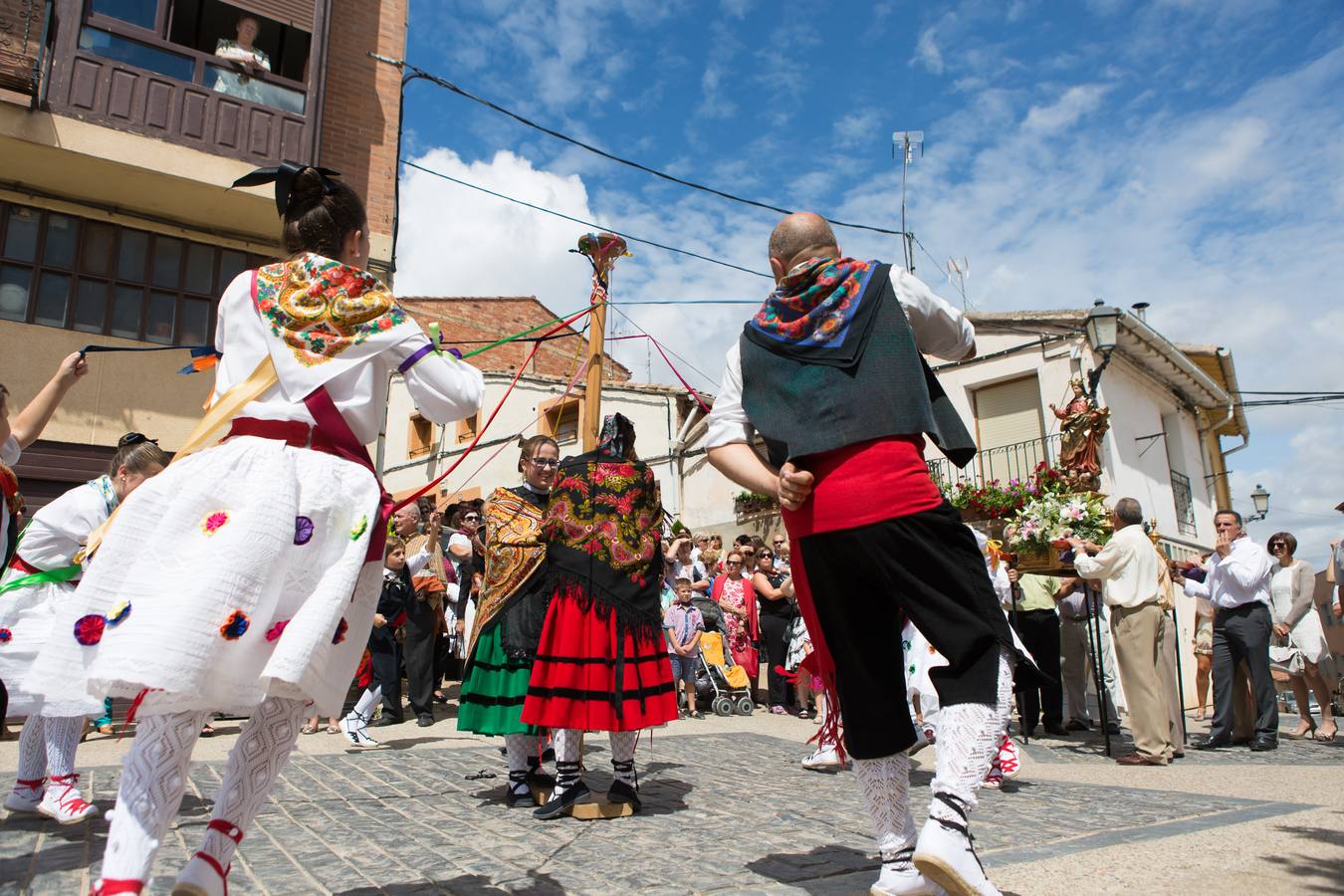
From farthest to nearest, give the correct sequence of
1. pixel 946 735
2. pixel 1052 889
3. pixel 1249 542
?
1. pixel 1249 542
2. pixel 1052 889
3. pixel 946 735

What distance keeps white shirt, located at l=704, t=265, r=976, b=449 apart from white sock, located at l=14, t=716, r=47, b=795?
11.9 feet

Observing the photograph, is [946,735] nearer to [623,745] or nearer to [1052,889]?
[1052,889]

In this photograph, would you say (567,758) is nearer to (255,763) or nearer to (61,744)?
(61,744)

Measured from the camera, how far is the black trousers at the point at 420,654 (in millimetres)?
8859

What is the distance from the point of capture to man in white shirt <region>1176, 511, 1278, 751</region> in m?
8.35

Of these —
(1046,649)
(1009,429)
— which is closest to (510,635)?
(1046,649)

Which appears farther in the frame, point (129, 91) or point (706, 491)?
point (706, 491)

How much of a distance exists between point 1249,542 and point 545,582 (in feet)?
23.4

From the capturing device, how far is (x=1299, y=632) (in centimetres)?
945

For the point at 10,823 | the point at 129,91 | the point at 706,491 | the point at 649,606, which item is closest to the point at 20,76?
the point at 129,91

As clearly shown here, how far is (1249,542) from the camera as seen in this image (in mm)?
8555

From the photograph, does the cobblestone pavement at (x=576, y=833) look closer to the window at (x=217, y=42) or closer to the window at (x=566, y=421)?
the window at (x=217, y=42)

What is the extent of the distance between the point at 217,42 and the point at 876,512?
1235 centimetres

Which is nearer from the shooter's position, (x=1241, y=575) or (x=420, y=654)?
(x=1241, y=575)
